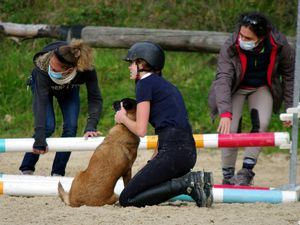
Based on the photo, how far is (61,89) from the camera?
7.62 metres

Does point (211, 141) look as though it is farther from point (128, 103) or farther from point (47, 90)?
point (47, 90)

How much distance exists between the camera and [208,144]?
24.1ft

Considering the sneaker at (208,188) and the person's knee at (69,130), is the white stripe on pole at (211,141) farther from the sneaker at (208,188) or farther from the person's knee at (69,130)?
the person's knee at (69,130)

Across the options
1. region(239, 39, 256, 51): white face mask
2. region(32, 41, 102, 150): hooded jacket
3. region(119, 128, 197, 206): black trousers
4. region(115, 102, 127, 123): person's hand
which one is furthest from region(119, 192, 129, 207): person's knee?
region(239, 39, 256, 51): white face mask

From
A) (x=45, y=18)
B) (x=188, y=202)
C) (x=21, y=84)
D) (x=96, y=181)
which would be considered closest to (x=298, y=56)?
(x=188, y=202)

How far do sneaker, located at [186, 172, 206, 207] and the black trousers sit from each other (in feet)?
0.38

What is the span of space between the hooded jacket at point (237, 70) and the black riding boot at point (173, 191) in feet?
3.90

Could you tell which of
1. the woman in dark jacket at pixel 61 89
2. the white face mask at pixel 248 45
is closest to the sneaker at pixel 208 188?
the woman in dark jacket at pixel 61 89

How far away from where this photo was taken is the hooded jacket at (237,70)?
7613 mm

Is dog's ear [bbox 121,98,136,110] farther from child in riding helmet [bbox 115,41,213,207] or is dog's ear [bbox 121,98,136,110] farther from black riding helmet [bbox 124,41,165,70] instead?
black riding helmet [bbox 124,41,165,70]

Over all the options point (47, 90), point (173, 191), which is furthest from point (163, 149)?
point (47, 90)

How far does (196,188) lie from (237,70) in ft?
5.06

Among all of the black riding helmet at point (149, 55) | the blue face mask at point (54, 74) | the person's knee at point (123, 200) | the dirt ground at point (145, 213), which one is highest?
the black riding helmet at point (149, 55)

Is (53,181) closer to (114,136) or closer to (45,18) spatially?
(114,136)
